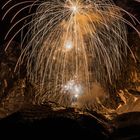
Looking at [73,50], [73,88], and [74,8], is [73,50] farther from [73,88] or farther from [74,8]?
[74,8]

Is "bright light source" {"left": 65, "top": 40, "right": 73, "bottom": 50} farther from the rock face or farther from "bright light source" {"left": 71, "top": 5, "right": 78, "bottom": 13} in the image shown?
the rock face

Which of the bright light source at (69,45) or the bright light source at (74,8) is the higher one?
the bright light source at (74,8)

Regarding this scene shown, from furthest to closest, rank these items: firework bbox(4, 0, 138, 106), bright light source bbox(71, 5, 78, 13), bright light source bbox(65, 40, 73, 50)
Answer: bright light source bbox(65, 40, 73, 50) < firework bbox(4, 0, 138, 106) < bright light source bbox(71, 5, 78, 13)

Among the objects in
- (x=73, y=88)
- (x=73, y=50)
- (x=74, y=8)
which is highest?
(x=74, y=8)

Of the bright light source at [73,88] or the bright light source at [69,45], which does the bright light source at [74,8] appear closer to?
the bright light source at [69,45]

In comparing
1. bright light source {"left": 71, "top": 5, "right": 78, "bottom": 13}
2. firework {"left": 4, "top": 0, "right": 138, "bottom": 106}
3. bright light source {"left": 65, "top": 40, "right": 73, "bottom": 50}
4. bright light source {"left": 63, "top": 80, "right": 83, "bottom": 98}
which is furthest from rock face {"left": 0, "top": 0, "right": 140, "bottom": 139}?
bright light source {"left": 71, "top": 5, "right": 78, "bottom": 13}

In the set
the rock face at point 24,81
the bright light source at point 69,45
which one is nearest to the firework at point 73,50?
the bright light source at point 69,45

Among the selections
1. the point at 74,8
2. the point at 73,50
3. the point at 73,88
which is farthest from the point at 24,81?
the point at 74,8

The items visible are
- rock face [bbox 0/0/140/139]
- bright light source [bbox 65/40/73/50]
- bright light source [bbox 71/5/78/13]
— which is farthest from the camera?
bright light source [bbox 65/40/73/50]

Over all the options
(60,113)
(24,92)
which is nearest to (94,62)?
(24,92)
